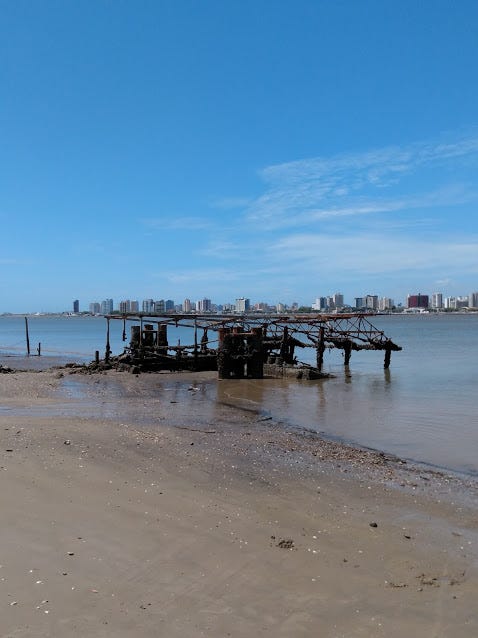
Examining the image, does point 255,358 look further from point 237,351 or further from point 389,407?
point 389,407

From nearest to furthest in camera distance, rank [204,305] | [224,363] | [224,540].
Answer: [224,540] → [224,363] → [204,305]

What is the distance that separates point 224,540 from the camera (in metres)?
6.09

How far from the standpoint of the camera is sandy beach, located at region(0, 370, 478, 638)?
178 inches

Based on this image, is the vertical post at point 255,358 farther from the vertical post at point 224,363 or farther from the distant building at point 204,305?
the distant building at point 204,305

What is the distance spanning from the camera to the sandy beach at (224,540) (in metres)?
4.53

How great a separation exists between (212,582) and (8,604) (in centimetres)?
175

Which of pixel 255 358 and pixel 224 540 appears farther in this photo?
pixel 255 358

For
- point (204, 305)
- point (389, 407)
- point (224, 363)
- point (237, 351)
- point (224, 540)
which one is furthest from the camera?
point (204, 305)

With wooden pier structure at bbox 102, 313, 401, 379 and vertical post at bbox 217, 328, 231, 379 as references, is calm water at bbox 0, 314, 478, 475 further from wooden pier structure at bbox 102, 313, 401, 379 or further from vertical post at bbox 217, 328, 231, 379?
wooden pier structure at bbox 102, 313, 401, 379

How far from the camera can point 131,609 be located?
4551mm

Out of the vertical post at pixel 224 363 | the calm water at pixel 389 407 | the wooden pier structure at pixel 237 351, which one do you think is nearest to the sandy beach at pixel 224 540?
the calm water at pixel 389 407

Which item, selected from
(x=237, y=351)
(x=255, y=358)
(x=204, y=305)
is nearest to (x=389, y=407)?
(x=255, y=358)

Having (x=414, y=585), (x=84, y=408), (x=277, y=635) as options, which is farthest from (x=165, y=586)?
(x=84, y=408)

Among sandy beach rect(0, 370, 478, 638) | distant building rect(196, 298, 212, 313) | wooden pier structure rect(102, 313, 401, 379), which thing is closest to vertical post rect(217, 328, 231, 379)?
wooden pier structure rect(102, 313, 401, 379)
